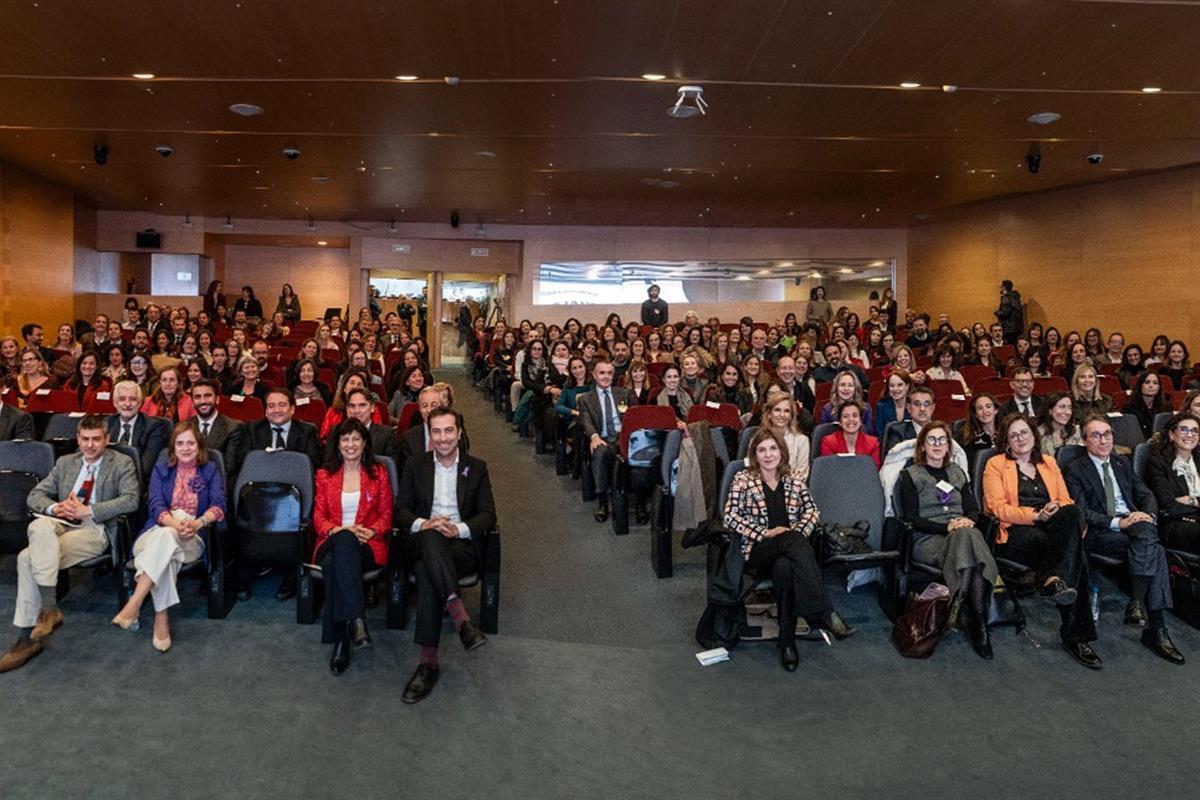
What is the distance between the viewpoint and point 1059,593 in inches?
142

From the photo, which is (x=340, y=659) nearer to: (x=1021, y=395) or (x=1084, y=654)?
(x=1084, y=654)

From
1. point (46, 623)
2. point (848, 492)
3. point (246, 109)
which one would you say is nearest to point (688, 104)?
point (246, 109)

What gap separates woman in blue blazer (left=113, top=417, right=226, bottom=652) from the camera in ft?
11.8

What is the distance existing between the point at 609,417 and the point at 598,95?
293 centimetres

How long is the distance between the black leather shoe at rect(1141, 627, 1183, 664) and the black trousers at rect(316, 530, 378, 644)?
3411 millimetres

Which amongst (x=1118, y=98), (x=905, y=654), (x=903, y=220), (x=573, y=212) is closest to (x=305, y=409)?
(x=905, y=654)

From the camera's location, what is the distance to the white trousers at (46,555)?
351 centimetres

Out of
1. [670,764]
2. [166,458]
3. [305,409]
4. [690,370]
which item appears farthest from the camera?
[690,370]

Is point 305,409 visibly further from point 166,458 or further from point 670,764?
point 670,764

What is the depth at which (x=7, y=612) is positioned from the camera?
13.0 feet

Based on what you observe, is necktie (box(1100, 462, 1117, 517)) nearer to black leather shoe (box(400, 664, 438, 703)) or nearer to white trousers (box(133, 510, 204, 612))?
black leather shoe (box(400, 664, 438, 703))

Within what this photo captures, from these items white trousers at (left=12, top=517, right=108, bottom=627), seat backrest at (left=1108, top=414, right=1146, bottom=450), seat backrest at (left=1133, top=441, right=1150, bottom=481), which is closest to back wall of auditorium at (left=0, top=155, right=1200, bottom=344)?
seat backrest at (left=1108, top=414, right=1146, bottom=450)

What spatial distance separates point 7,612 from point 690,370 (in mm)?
4406

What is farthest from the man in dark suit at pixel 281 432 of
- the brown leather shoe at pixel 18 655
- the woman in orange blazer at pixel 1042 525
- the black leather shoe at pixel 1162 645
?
the black leather shoe at pixel 1162 645
